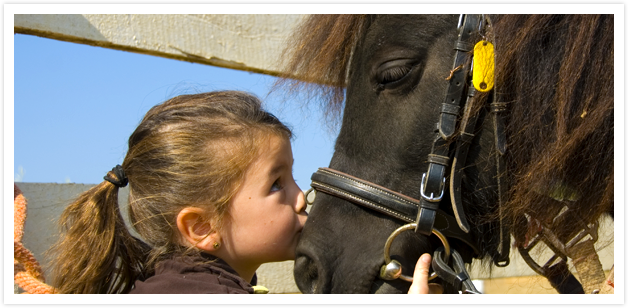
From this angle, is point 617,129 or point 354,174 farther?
point 354,174

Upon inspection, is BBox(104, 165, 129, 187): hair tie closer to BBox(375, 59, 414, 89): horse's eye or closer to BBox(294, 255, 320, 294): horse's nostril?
BBox(294, 255, 320, 294): horse's nostril

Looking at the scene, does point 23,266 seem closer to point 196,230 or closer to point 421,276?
point 196,230

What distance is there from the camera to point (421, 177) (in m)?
1.17

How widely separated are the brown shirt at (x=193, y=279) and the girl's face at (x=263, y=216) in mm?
59

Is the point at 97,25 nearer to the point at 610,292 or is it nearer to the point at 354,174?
the point at 354,174

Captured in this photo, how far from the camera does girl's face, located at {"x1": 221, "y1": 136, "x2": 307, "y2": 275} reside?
1.15 m

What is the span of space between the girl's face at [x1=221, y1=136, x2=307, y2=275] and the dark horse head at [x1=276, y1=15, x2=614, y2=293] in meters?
0.05

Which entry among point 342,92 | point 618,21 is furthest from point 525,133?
point 342,92

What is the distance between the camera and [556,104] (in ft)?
3.74

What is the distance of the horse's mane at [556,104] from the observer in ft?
3.65

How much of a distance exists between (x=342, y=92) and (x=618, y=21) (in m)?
0.71

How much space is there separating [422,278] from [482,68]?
49cm

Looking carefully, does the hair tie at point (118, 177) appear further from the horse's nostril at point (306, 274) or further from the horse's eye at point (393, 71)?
the horse's eye at point (393, 71)

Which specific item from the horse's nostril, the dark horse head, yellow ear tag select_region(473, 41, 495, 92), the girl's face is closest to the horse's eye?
the dark horse head
